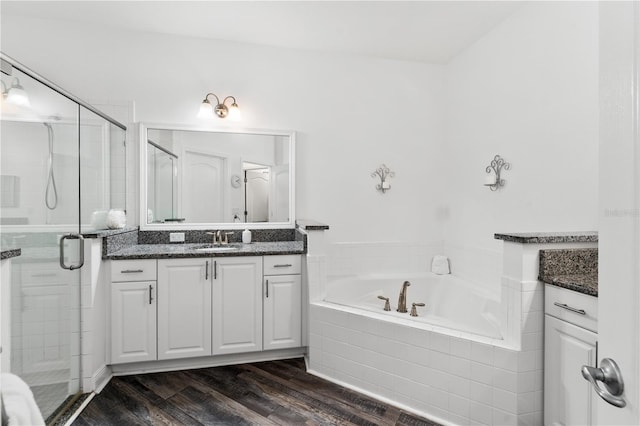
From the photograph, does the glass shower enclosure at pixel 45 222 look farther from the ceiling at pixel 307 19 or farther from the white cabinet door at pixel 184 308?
the ceiling at pixel 307 19

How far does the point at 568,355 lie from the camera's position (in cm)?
160

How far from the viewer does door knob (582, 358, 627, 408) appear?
0.58m

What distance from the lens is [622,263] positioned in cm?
58

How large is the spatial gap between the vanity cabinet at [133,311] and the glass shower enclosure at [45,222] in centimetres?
25

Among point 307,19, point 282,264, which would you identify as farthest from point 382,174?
point 307,19

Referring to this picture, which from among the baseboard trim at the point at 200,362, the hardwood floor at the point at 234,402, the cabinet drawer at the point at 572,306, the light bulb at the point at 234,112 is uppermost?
the light bulb at the point at 234,112

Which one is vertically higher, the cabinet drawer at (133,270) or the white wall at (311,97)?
the white wall at (311,97)

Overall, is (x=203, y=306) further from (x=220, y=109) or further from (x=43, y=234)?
(x=220, y=109)

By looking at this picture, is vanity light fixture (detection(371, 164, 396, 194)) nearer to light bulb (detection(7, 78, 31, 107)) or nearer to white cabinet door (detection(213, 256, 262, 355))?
white cabinet door (detection(213, 256, 262, 355))

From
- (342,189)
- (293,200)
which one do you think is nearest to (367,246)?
(342,189)

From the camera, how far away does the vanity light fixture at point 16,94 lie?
155 centimetres

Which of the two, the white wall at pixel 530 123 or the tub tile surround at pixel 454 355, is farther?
the white wall at pixel 530 123

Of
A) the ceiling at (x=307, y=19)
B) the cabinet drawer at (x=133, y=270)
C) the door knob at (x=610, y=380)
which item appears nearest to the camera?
the door knob at (x=610, y=380)

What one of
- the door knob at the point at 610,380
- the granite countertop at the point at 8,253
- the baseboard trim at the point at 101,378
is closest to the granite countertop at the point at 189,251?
the baseboard trim at the point at 101,378
